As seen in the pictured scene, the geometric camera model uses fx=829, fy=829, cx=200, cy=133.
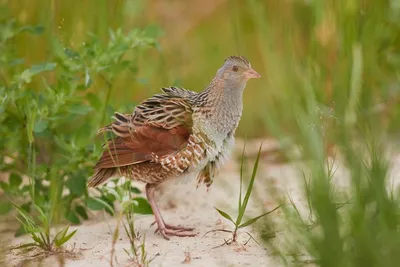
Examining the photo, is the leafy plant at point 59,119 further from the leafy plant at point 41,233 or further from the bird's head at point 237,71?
the bird's head at point 237,71

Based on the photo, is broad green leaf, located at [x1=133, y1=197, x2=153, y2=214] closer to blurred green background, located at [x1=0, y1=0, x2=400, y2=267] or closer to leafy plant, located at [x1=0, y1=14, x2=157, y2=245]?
leafy plant, located at [x1=0, y1=14, x2=157, y2=245]

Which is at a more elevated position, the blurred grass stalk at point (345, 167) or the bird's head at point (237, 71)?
the bird's head at point (237, 71)

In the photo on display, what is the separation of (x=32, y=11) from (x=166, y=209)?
2.58 m

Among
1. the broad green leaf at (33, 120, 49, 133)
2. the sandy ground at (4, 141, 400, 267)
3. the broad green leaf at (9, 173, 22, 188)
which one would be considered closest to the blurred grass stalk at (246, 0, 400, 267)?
the sandy ground at (4, 141, 400, 267)

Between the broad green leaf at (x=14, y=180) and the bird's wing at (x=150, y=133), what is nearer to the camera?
the bird's wing at (x=150, y=133)

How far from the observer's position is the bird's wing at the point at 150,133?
508cm

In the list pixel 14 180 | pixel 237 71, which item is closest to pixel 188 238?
pixel 237 71

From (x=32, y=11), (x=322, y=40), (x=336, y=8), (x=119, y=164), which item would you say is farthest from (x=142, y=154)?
(x=32, y=11)

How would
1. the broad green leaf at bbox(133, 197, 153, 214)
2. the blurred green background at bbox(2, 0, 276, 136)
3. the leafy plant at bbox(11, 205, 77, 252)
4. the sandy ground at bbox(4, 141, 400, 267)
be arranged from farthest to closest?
the blurred green background at bbox(2, 0, 276, 136)
the broad green leaf at bbox(133, 197, 153, 214)
the leafy plant at bbox(11, 205, 77, 252)
the sandy ground at bbox(4, 141, 400, 267)

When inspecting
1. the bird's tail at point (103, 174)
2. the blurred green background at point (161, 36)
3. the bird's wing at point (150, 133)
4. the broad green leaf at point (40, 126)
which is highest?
the blurred green background at point (161, 36)

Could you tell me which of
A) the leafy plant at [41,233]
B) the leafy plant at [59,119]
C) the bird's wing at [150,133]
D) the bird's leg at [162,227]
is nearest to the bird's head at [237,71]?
the bird's wing at [150,133]

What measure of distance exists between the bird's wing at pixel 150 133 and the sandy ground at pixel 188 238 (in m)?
0.32

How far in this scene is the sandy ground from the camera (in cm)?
420

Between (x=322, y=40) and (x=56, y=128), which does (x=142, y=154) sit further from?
(x=322, y=40)
